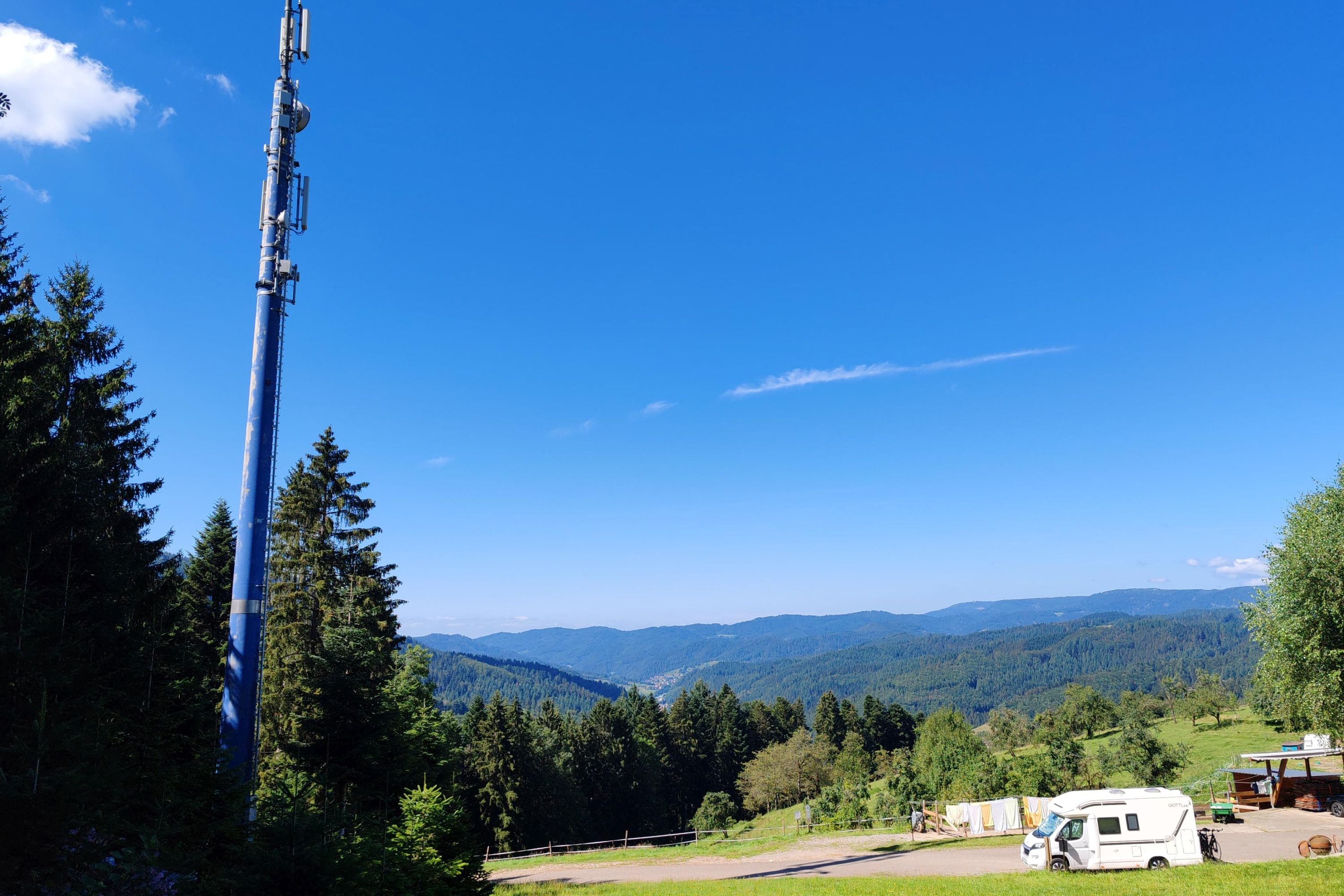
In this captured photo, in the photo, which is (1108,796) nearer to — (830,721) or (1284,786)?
(1284,786)

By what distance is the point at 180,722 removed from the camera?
1662cm

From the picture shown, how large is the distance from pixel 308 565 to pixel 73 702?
19401mm

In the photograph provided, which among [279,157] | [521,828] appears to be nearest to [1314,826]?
[279,157]

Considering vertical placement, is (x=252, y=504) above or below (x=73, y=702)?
above

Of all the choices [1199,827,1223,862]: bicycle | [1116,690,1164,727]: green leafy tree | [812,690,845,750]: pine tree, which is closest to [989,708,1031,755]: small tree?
[1116,690,1164,727]: green leafy tree

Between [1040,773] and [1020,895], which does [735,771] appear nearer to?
[1040,773]

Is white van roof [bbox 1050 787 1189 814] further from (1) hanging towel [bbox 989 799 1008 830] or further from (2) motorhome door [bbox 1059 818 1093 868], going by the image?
(1) hanging towel [bbox 989 799 1008 830]

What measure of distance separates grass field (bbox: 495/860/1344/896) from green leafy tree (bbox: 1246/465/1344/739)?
10.1 metres

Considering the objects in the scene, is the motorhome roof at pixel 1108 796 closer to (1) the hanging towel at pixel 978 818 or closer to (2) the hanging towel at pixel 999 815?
(2) the hanging towel at pixel 999 815

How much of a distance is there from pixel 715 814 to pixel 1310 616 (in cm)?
5933

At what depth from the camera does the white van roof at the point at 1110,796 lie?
21.8 metres

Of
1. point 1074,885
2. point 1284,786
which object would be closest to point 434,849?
point 1074,885

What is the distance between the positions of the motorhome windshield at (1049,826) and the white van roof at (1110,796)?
22cm

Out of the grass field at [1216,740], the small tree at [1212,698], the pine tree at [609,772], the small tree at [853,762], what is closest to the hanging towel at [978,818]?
the grass field at [1216,740]
